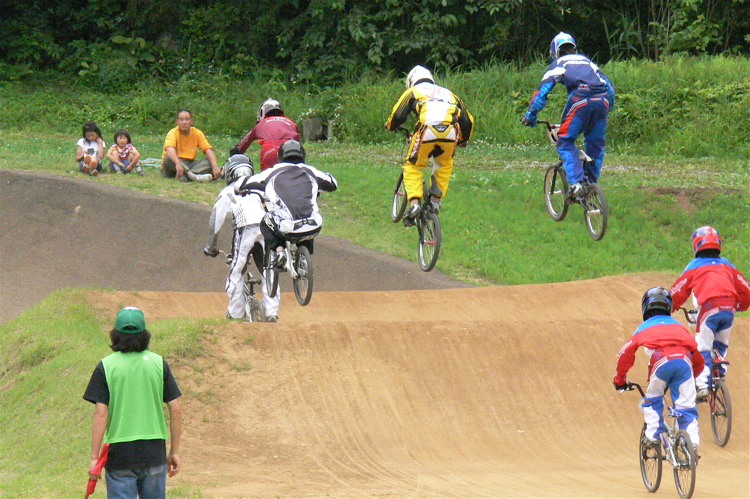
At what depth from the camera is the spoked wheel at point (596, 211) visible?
11625 mm

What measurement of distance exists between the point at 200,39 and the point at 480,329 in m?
21.3

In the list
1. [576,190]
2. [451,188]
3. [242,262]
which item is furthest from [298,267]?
[451,188]

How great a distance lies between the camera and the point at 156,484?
5.78 metres

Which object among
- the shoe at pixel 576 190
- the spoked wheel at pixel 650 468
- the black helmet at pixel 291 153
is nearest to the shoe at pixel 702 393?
the spoked wheel at pixel 650 468

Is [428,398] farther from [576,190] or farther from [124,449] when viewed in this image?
[124,449]

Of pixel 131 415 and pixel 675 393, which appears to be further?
pixel 675 393

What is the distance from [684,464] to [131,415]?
14.7 feet

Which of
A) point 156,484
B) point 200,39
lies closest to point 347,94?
point 200,39

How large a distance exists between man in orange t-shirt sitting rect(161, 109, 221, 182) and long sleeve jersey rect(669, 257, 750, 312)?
31.3ft

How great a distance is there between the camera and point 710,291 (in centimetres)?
977

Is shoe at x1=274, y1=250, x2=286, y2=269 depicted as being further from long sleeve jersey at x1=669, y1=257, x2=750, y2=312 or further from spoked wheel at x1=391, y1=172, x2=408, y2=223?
long sleeve jersey at x1=669, y1=257, x2=750, y2=312

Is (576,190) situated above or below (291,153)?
Answer: below

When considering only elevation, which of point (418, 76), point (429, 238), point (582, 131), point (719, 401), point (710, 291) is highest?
point (418, 76)

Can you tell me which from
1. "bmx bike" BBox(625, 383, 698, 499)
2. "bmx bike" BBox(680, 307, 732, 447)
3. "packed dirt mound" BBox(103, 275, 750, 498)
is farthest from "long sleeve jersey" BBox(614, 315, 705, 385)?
"bmx bike" BBox(680, 307, 732, 447)
